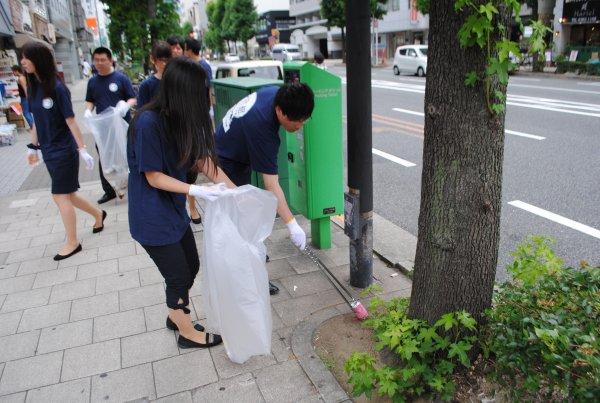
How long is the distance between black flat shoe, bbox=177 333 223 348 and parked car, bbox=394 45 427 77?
2284 cm

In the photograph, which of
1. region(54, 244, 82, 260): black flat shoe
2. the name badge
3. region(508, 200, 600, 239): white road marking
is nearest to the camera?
the name badge

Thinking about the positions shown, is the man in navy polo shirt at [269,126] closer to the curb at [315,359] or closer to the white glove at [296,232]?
the white glove at [296,232]

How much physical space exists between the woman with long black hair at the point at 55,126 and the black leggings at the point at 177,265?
1963 millimetres

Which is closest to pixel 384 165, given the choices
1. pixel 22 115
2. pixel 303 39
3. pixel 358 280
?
pixel 358 280

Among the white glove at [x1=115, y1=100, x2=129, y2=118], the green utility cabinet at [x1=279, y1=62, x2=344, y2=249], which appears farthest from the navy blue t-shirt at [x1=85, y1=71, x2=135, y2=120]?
the green utility cabinet at [x1=279, y1=62, x2=344, y2=249]

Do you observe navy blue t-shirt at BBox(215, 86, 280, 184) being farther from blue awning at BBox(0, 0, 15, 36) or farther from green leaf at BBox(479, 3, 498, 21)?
blue awning at BBox(0, 0, 15, 36)

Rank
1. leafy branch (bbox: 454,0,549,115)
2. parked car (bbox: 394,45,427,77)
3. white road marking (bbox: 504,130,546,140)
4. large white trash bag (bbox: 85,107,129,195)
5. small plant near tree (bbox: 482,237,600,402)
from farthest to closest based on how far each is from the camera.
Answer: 1. parked car (bbox: 394,45,427,77)
2. white road marking (bbox: 504,130,546,140)
3. large white trash bag (bbox: 85,107,129,195)
4. leafy branch (bbox: 454,0,549,115)
5. small plant near tree (bbox: 482,237,600,402)

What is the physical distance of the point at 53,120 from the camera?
3.97 meters

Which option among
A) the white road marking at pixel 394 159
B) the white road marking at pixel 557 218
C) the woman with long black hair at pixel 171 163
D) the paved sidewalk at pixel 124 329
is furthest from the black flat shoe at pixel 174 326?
the white road marking at pixel 394 159

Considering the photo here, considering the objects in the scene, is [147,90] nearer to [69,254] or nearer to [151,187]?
[69,254]

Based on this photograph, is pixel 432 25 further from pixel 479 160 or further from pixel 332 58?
pixel 332 58

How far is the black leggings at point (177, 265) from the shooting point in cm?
256

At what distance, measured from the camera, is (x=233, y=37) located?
61594mm

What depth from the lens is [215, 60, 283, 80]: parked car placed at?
9.33m
